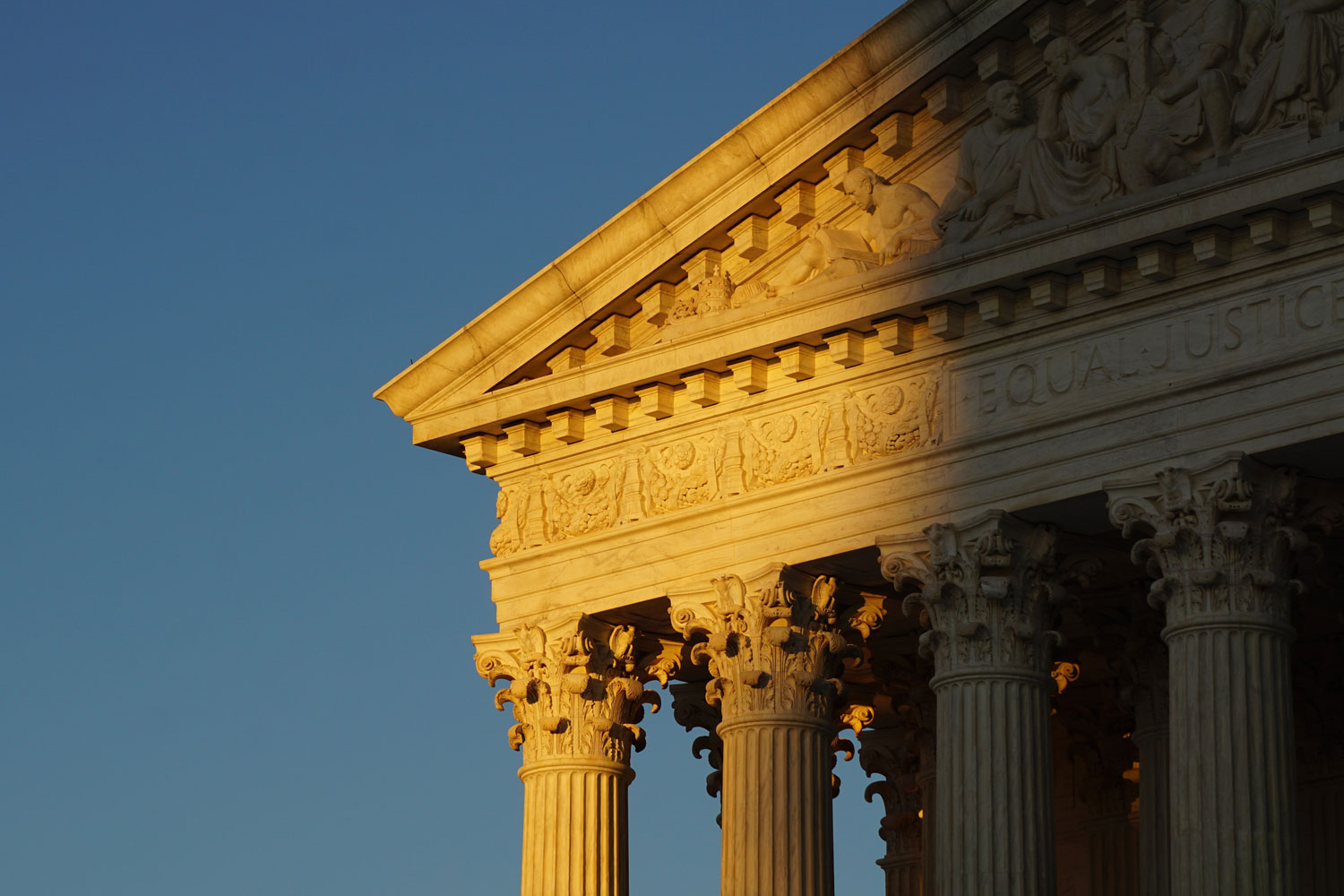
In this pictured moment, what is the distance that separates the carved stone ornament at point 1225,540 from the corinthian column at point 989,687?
2274mm

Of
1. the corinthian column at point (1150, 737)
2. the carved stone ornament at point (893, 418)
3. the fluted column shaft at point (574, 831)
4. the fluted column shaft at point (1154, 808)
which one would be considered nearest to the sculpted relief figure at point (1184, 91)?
the carved stone ornament at point (893, 418)

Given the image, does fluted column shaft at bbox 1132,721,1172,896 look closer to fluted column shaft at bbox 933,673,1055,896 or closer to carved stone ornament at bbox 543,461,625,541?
fluted column shaft at bbox 933,673,1055,896

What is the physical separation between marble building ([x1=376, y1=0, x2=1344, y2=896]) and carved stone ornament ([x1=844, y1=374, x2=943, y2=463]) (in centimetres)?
5

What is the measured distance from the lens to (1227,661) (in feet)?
114

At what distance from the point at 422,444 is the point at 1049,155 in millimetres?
10978

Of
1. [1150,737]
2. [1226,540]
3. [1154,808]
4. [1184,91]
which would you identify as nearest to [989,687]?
[1226,540]

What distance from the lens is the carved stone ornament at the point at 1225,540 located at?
34781 mm

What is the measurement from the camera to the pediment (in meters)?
36.3

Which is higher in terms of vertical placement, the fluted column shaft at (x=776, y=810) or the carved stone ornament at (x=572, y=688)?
the carved stone ornament at (x=572, y=688)

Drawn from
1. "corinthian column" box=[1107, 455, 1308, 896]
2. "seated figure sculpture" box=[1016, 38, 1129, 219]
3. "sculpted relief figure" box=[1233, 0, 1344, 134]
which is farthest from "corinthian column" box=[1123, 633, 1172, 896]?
"sculpted relief figure" box=[1233, 0, 1344, 134]

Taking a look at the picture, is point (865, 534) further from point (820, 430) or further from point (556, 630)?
point (556, 630)

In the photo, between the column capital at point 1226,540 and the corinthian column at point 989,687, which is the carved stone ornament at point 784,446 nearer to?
the corinthian column at point 989,687

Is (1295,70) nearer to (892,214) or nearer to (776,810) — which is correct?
(892,214)

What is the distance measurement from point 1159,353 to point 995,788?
5813mm
